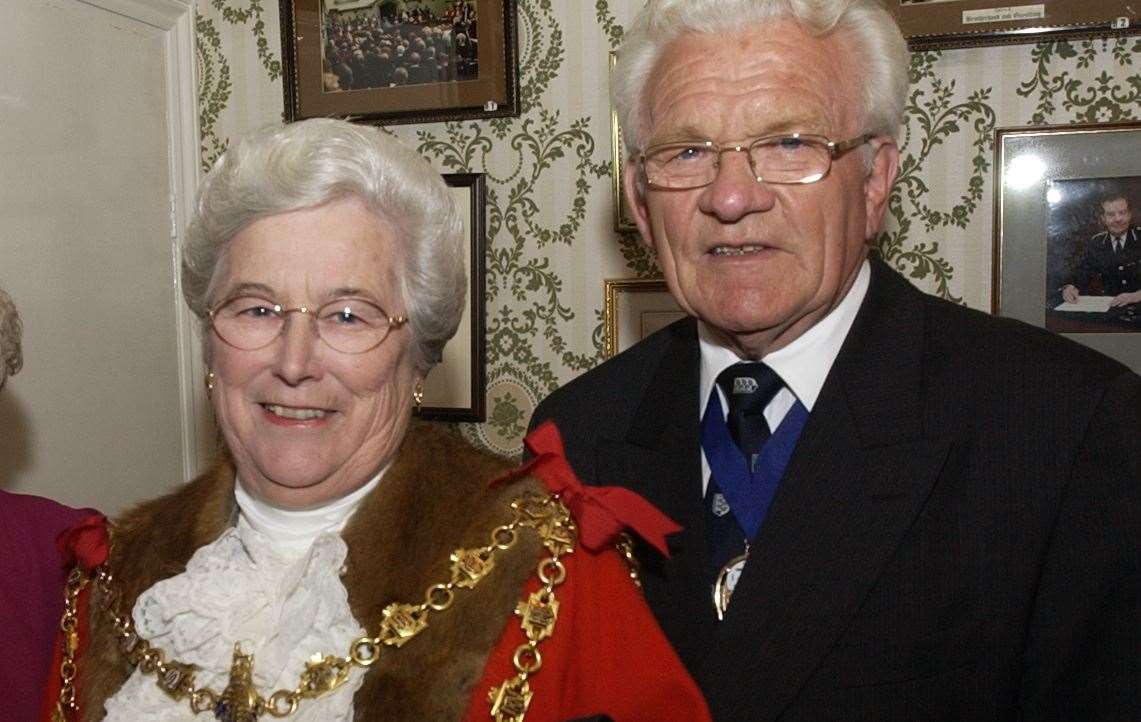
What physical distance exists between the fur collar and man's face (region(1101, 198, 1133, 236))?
4.11 ft

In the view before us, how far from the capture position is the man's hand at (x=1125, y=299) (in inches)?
79.5

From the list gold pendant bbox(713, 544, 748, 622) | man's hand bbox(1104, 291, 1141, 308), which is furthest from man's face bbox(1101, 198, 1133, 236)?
gold pendant bbox(713, 544, 748, 622)

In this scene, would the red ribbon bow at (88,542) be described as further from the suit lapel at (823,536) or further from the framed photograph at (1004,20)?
the framed photograph at (1004,20)

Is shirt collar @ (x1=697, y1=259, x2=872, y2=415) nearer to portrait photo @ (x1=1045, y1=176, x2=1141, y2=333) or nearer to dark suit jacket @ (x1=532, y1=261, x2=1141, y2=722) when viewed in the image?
dark suit jacket @ (x1=532, y1=261, x2=1141, y2=722)

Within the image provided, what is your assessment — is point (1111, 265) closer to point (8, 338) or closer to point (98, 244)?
point (8, 338)

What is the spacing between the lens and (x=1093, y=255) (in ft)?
6.70

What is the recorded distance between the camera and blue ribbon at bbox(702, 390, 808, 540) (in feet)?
4.79

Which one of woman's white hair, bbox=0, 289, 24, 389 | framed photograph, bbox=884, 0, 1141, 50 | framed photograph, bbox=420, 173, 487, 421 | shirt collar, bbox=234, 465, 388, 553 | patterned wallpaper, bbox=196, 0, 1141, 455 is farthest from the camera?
framed photograph, bbox=420, 173, 487, 421

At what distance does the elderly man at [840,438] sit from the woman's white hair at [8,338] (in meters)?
0.92

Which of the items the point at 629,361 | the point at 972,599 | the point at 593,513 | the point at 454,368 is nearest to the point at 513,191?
the point at 454,368

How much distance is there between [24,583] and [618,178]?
4.32 ft

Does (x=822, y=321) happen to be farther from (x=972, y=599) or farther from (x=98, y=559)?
(x=98, y=559)

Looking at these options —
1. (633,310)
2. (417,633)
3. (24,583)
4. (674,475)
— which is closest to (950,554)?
(674,475)

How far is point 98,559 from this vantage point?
1488 mm
